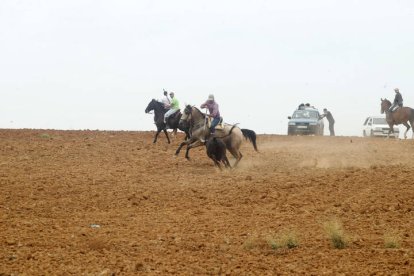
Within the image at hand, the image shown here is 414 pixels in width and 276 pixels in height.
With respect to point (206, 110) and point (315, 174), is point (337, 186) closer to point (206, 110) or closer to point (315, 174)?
point (315, 174)

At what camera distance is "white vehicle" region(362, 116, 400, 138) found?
36.5 meters

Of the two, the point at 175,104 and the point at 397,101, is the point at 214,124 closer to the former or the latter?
the point at 175,104

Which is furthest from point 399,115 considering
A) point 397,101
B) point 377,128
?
point 377,128

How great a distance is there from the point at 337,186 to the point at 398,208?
2.65 meters

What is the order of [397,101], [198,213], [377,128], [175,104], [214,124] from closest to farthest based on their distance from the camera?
[198,213] < [214,124] < [175,104] < [397,101] < [377,128]

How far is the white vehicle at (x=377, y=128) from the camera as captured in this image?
36.5 metres

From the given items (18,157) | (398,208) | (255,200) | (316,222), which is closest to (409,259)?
(316,222)

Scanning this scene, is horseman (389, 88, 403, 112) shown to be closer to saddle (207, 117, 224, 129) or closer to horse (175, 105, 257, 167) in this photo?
horse (175, 105, 257, 167)

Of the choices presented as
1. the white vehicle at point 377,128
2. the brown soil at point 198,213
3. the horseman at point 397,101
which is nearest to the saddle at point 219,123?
the brown soil at point 198,213

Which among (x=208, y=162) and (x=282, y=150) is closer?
(x=208, y=162)

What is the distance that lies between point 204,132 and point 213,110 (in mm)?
710

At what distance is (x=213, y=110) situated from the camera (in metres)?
20.1

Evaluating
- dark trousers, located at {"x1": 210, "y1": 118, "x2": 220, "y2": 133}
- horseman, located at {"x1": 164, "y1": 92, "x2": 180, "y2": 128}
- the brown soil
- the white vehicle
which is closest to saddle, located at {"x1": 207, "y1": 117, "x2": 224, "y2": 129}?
dark trousers, located at {"x1": 210, "y1": 118, "x2": 220, "y2": 133}

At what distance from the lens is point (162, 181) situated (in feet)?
57.8
